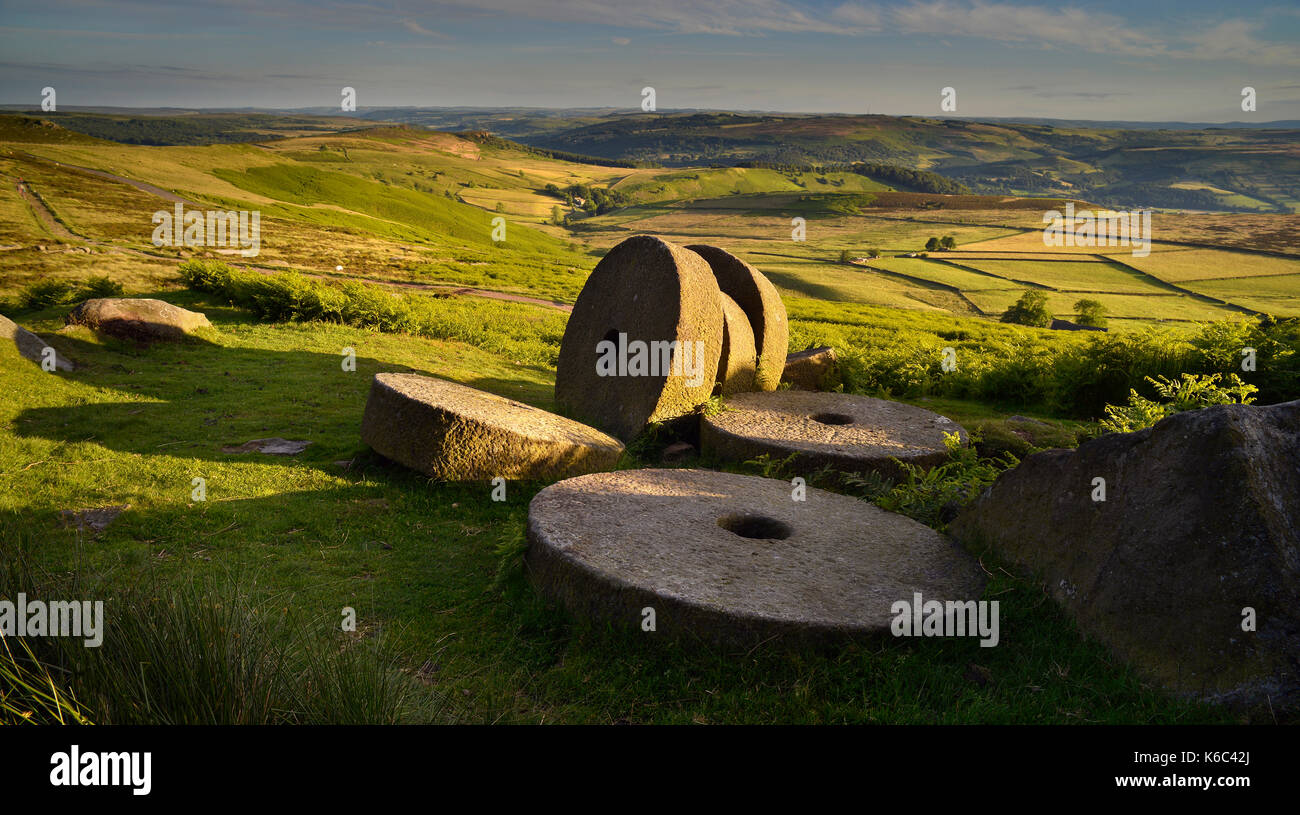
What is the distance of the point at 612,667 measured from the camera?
210 inches

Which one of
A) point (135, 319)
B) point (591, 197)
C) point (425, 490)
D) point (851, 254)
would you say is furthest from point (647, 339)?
point (591, 197)

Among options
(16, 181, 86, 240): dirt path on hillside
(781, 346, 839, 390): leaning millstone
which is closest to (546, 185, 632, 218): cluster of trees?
(16, 181, 86, 240): dirt path on hillside

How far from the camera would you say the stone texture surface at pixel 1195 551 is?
159 inches

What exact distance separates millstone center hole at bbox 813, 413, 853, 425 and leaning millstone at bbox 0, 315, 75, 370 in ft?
42.5

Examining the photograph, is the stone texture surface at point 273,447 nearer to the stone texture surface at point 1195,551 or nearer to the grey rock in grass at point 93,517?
the grey rock in grass at point 93,517

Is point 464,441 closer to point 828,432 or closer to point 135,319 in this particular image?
point 828,432

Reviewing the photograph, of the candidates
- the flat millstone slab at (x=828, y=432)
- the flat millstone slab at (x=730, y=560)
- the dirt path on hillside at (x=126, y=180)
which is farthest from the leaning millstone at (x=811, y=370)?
the dirt path on hillside at (x=126, y=180)

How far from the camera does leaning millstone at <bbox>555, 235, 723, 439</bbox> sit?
35.4 feet

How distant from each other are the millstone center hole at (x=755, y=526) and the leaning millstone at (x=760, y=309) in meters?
5.79

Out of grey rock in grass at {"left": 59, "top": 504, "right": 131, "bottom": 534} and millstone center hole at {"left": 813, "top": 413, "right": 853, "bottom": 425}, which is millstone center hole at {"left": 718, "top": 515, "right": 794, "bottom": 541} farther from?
grey rock in grass at {"left": 59, "top": 504, "right": 131, "bottom": 534}

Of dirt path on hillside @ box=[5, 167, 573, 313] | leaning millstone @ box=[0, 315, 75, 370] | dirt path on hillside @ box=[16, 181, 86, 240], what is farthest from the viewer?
dirt path on hillside @ box=[16, 181, 86, 240]

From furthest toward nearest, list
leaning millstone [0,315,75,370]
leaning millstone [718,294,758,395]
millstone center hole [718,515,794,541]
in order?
1. leaning millstone [0,315,75,370]
2. leaning millstone [718,294,758,395]
3. millstone center hole [718,515,794,541]
